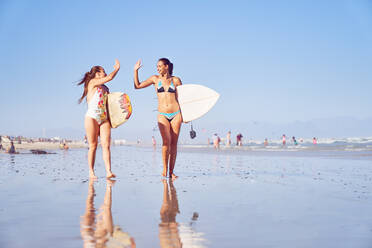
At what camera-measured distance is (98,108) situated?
22.4ft

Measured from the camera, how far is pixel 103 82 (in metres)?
6.87

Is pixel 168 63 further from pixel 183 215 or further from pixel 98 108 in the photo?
pixel 183 215

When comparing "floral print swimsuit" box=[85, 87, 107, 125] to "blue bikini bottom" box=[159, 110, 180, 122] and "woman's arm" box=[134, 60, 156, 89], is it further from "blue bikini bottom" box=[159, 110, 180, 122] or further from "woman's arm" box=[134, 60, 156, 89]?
"blue bikini bottom" box=[159, 110, 180, 122]

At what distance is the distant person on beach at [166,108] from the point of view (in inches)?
274

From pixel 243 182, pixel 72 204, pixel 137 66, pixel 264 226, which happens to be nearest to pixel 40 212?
pixel 72 204

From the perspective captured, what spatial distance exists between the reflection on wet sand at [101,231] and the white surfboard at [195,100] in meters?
3.77

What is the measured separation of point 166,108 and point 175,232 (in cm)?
443

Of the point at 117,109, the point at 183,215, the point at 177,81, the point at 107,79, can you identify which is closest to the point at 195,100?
the point at 177,81

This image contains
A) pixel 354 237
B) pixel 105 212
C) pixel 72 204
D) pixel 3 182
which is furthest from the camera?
pixel 3 182

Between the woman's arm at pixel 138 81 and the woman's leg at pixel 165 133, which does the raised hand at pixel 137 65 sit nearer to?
the woman's arm at pixel 138 81

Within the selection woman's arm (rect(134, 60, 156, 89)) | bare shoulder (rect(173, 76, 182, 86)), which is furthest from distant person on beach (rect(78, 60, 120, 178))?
bare shoulder (rect(173, 76, 182, 86))

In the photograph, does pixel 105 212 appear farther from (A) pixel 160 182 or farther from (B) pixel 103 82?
(B) pixel 103 82

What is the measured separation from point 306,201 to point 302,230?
145cm

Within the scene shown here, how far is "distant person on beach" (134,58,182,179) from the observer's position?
6953 millimetres
